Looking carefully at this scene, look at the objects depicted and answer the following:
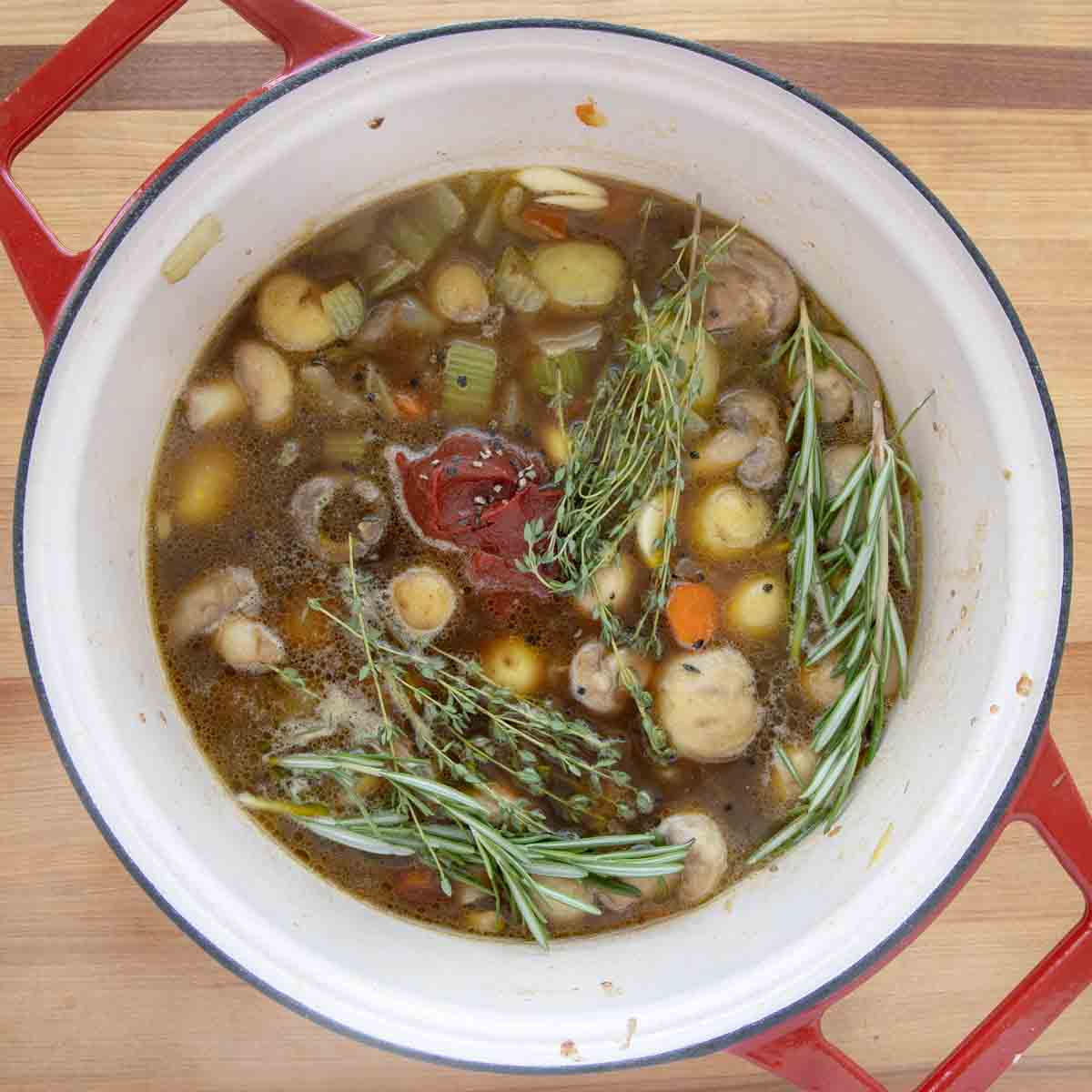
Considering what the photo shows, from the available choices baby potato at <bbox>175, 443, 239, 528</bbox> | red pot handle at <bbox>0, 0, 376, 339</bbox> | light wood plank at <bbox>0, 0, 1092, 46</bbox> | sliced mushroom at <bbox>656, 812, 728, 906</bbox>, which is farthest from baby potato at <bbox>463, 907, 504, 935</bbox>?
light wood plank at <bbox>0, 0, 1092, 46</bbox>

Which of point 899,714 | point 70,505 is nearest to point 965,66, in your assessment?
point 899,714

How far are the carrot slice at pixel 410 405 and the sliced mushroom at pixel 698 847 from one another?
56 cm

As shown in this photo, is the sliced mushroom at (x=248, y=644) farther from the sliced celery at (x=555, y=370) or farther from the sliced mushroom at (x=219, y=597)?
the sliced celery at (x=555, y=370)

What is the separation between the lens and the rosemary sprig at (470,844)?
1.19 metres

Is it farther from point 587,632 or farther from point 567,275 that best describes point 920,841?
point 567,275

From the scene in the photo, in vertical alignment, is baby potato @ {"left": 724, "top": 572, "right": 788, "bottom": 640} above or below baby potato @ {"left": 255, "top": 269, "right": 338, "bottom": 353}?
below

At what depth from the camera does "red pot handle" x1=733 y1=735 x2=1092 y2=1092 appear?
3.60 feet

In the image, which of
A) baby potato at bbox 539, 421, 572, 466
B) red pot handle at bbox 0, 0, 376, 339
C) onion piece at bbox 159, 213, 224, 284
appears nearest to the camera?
red pot handle at bbox 0, 0, 376, 339

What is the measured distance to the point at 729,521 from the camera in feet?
4.21

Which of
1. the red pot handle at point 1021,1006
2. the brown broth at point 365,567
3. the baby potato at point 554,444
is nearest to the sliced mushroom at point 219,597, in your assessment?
the brown broth at point 365,567

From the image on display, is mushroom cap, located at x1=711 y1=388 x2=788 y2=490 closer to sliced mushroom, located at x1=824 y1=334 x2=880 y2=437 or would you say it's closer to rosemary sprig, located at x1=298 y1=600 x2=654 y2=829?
sliced mushroom, located at x1=824 y1=334 x2=880 y2=437

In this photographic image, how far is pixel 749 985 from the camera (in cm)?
122

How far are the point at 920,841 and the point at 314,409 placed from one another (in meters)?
0.85

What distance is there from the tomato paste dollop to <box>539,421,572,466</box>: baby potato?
0.01 metres
